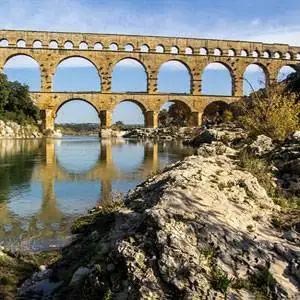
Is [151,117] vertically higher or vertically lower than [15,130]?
higher

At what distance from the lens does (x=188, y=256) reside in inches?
152

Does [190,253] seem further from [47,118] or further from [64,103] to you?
[64,103]

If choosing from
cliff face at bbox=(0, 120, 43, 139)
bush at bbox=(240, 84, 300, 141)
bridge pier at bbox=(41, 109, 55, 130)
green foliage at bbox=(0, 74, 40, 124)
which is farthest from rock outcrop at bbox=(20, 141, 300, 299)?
bridge pier at bbox=(41, 109, 55, 130)

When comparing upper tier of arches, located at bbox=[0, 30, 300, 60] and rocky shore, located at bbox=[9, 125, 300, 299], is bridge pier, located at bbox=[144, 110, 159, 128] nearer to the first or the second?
upper tier of arches, located at bbox=[0, 30, 300, 60]

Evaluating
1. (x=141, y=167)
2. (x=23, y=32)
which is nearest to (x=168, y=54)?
(x=23, y=32)

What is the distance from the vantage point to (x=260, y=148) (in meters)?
9.40

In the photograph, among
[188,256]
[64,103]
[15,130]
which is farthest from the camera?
[64,103]

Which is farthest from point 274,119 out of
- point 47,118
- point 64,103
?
point 64,103

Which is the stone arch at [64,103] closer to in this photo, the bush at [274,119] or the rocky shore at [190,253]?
the bush at [274,119]

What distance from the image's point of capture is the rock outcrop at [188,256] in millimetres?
3717

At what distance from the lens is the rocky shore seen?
3725 mm

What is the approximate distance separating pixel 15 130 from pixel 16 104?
3.72m

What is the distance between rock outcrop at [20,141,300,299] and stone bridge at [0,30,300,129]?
5376 centimetres

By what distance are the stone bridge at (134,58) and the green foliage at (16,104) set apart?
285 centimetres
